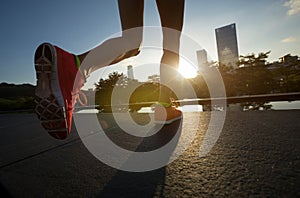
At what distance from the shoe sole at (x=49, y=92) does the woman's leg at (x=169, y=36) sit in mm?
745

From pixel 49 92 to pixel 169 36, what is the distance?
0.84 meters

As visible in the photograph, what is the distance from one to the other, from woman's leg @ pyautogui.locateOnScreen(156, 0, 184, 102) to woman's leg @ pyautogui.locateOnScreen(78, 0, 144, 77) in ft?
0.52

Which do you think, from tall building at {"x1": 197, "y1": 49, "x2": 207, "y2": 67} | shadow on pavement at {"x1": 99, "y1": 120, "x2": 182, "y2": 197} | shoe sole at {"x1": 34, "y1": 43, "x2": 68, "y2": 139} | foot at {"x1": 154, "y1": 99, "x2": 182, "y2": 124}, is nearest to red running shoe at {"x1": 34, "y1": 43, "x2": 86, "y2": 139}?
shoe sole at {"x1": 34, "y1": 43, "x2": 68, "y2": 139}

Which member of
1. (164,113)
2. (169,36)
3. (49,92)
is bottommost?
(164,113)

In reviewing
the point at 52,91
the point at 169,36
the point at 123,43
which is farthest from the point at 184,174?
the point at 169,36

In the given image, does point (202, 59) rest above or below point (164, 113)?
above

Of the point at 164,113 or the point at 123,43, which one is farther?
the point at 164,113

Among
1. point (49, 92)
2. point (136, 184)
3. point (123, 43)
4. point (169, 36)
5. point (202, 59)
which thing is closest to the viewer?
point (136, 184)

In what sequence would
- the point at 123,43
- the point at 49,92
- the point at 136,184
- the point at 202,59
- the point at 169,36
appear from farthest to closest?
the point at 202,59 → the point at 169,36 → the point at 123,43 → the point at 49,92 → the point at 136,184

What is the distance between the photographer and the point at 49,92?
0.76 metres

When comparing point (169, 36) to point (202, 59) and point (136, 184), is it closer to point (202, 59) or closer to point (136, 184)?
point (136, 184)

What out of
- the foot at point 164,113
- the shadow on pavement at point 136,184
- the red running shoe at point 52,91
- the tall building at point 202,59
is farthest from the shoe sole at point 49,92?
the tall building at point 202,59

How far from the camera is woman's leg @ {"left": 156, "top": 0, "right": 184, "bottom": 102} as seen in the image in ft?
3.85

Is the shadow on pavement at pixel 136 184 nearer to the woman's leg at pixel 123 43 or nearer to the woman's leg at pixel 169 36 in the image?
the woman's leg at pixel 123 43
